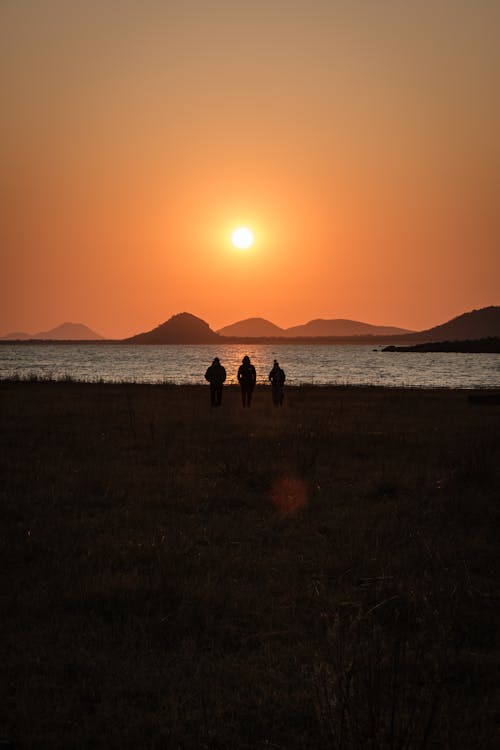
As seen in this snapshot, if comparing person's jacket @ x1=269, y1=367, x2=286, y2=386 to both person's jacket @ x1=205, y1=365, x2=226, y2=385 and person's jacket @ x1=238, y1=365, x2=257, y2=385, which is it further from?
person's jacket @ x1=205, y1=365, x2=226, y2=385

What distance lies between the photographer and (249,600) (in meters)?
5.83

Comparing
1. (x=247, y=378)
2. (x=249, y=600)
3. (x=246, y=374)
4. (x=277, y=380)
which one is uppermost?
(x=246, y=374)

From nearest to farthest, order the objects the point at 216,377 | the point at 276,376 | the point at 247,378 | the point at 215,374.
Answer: the point at 215,374, the point at 216,377, the point at 247,378, the point at 276,376

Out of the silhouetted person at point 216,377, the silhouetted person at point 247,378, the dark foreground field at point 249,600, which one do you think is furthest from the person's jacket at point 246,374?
the dark foreground field at point 249,600

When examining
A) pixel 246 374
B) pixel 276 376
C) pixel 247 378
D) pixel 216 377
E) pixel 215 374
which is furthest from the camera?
pixel 276 376

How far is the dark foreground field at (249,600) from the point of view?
3959 mm

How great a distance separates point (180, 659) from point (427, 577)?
9.08ft

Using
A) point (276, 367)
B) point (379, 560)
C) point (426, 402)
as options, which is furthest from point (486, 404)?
point (379, 560)

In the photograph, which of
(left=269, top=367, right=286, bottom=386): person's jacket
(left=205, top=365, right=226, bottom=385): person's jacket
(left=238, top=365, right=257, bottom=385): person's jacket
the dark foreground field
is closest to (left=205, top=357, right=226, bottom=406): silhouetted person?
(left=205, top=365, right=226, bottom=385): person's jacket

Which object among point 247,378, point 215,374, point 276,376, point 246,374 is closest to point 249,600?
point 215,374

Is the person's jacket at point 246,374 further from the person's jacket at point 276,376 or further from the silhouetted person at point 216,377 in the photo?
the person's jacket at point 276,376

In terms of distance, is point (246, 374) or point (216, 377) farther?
point (246, 374)

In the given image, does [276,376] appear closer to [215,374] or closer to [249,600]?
[215,374]

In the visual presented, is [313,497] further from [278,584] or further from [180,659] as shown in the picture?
[180,659]
